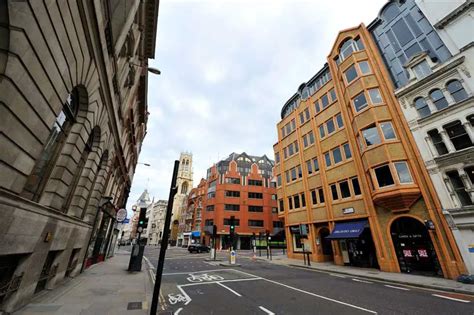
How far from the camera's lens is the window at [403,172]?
51.3ft

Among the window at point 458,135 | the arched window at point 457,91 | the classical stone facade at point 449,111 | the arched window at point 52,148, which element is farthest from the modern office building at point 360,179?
the arched window at point 52,148

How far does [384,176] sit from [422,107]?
244 inches

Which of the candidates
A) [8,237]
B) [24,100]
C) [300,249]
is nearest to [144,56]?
[24,100]

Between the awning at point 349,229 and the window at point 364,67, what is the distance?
14084mm

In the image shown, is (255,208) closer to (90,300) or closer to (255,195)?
(255,195)

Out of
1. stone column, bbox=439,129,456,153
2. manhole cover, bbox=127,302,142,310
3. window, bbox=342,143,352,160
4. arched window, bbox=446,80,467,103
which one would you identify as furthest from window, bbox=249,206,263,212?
manhole cover, bbox=127,302,142,310

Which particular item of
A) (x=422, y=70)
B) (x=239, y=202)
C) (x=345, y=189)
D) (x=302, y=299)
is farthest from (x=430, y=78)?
(x=239, y=202)

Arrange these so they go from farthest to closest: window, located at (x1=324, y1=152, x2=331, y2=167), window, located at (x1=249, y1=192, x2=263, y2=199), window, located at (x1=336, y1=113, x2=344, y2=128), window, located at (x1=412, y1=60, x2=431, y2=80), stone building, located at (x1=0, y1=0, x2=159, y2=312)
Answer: window, located at (x1=249, y1=192, x2=263, y2=199) < window, located at (x1=324, y1=152, x2=331, y2=167) < window, located at (x1=336, y1=113, x2=344, y2=128) < window, located at (x1=412, y1=60, x2=431, y2=80) < stone building, located at (x1=0, y1=0, x2=159, y2=312)

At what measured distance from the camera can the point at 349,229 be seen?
19.0 m

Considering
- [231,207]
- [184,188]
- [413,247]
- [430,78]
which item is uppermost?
[184,188]

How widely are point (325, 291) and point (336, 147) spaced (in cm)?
1656

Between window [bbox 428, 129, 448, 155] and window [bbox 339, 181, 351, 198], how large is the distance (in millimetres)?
7535

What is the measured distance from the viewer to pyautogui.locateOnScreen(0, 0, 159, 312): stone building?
12.9 feet

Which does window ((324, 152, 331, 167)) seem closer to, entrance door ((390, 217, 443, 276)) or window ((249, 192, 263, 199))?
entrance door ((390, 217, 443, 276))
